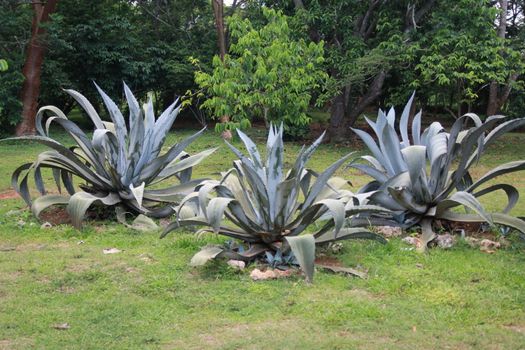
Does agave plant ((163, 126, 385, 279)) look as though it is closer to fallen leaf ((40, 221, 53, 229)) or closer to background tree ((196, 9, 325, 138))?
fallen leaf ((40, 221, 53, 229))

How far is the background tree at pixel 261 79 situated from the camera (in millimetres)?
10961

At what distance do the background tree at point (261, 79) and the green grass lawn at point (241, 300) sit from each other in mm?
4930

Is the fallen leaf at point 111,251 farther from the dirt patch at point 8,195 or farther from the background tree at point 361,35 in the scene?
the background tree at point 361,35

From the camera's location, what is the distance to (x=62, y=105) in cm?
2216

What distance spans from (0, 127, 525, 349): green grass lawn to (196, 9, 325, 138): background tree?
493 centimetres

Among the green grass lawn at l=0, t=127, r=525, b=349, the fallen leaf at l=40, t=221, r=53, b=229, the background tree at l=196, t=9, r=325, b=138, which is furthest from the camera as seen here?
the background tree at l=196, t=9, r=325, b=138

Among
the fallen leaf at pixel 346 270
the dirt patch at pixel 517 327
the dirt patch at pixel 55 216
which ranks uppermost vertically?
the dirt patch at pixel 55 216

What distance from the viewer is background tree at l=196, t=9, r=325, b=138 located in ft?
36.0

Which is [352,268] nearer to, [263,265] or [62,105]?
[263,265]

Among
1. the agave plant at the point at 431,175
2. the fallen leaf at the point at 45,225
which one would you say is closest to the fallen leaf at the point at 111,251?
the fallen leaf at the point at 45,225

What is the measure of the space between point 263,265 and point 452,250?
1921 mm

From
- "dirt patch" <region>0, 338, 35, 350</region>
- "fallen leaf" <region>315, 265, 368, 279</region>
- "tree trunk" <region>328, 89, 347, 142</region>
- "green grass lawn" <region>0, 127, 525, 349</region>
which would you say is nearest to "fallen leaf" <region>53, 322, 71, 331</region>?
"green grass lawn" <region>0, 127, 525, 349</region>

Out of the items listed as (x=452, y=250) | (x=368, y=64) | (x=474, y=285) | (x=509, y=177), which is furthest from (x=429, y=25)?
(x=474, y=285)

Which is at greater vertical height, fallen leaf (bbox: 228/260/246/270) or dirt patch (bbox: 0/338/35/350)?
dirt patch (bbox: 0/338/35/350)
